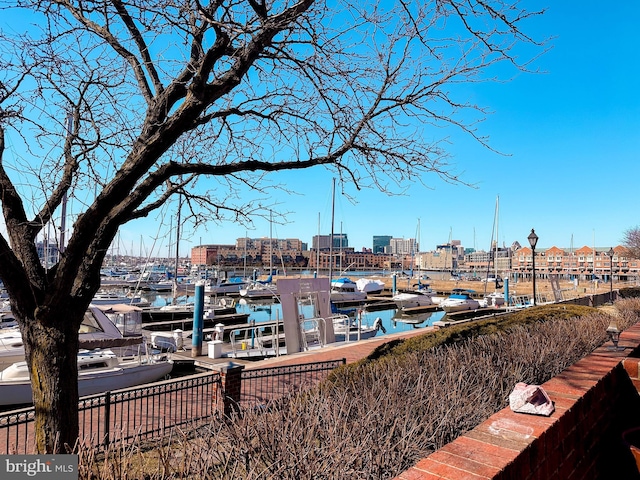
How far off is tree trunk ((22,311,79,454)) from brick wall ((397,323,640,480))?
11.2ft

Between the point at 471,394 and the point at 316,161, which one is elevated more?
the point at 316,161

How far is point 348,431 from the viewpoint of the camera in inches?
136

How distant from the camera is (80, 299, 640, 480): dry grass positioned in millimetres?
2943

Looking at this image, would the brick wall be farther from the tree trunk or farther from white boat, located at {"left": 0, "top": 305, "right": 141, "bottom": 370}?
white boat, located at {"left": 0, "top": 305, "right": 141, "bottom": 370}

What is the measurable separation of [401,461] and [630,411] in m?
3.67

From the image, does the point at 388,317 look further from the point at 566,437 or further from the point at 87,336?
the point at 566,437

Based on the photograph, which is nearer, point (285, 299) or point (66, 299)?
point (66, 299)

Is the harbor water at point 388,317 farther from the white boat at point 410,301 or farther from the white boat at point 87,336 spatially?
the white boat at point 87,336

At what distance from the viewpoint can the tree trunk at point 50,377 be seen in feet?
13.8

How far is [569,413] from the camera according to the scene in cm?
356

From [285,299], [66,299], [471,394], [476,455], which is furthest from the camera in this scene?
[285,299]

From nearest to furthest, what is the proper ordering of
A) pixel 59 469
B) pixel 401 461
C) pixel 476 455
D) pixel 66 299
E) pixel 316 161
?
pixel 476 455, pixel 59 469, pixel 401 461, pixel 66 299, pixel 316 161

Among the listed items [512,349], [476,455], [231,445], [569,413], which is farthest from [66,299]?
→ [512,349]

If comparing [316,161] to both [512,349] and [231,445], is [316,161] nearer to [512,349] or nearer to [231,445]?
[231,445]
